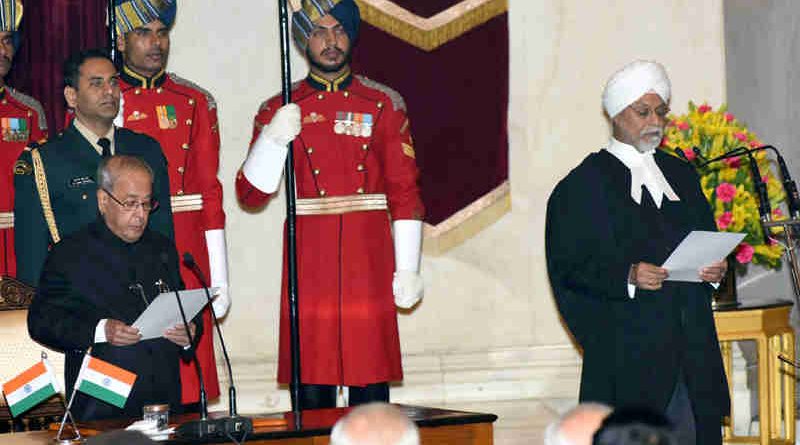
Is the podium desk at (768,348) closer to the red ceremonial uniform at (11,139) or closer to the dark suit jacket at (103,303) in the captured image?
the dark suit jacket at (103,303)

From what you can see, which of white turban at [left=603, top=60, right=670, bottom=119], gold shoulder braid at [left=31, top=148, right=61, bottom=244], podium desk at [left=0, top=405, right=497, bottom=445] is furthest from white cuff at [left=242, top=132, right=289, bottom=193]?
podium desk at [left=0, top=405, right=497, bottom=445]

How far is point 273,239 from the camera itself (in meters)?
7.79

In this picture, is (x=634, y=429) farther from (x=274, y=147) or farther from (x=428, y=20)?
(x=428, y=20)

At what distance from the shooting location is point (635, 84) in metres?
5.61

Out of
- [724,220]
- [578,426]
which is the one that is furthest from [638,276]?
[578,426]

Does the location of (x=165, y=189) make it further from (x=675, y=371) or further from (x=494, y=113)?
(x=494, y=113)

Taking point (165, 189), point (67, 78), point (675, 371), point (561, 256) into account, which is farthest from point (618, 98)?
point (67, 78)

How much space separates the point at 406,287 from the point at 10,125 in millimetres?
1998

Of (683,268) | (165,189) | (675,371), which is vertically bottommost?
(675,371)

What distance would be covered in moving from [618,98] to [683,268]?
0.78 meters

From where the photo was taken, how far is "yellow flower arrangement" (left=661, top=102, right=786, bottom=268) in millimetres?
6520

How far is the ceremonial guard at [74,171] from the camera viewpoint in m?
5.58

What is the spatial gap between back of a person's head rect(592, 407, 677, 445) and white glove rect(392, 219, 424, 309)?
3936mm

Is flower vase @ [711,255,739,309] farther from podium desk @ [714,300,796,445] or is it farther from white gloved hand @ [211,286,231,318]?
white gloved hand @ [211,286,231,318]
